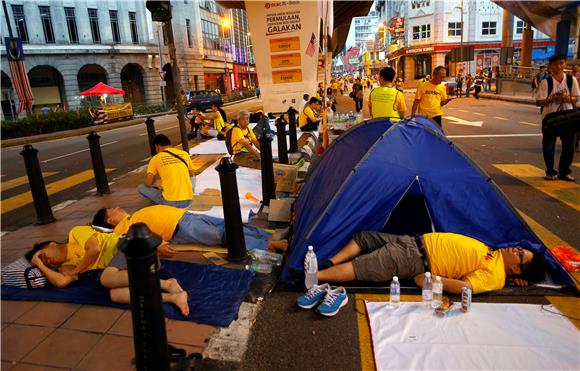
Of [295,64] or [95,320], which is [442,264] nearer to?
[95,320]

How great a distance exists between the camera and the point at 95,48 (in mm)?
36500

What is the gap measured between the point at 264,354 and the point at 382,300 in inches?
47.0

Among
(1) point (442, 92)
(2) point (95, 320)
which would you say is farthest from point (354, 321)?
(1) point (442, 92)

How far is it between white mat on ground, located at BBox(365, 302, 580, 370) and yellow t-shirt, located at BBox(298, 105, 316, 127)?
393 inches

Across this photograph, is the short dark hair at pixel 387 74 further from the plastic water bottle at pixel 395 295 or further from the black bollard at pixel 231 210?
the plastic water bottle at pixel 395 295

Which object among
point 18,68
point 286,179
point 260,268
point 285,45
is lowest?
point 260,268

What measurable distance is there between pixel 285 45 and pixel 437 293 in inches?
265

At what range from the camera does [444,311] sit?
11.2 ft

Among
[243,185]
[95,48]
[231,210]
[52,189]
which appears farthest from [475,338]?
[95,48]

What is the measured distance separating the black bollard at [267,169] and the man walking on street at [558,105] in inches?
185

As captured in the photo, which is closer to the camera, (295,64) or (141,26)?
(295,64)

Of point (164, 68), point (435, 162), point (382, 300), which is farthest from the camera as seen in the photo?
point (164, 68)

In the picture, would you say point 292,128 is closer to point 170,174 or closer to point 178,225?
point 170,174

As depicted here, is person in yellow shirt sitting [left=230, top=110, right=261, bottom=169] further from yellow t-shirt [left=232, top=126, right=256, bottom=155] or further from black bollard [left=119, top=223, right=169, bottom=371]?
black bollard [left=119, top=223, right=169, bottom=371]
